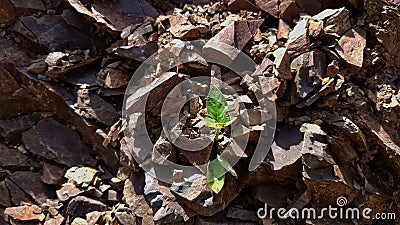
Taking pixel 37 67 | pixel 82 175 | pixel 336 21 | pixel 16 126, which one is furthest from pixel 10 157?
pixel 336 21

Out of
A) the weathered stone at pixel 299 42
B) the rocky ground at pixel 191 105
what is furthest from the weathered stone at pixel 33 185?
the weathered stone at pixel 299 42

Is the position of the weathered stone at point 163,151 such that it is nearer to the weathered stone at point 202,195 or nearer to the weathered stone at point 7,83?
the weathered stone at point 202,195

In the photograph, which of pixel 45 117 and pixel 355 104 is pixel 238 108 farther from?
pixel 45 117

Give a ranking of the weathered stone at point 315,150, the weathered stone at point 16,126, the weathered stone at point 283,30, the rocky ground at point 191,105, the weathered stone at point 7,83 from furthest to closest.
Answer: the weathered stone at point 7,83, the weathered stone at point 16,126, the weathered stone at point 283,30, the rocky ground at point 191,105, the weathered stone at point 315,150

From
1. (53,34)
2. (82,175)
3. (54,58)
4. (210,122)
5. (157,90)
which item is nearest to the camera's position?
(210,122)

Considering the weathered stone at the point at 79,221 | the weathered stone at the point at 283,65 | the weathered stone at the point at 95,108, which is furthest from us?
the weathered stone at the point at 95,108

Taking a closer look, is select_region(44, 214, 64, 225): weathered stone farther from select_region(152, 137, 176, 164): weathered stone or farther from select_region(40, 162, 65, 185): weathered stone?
select_region(152, 137, 176, 164): weathered stone

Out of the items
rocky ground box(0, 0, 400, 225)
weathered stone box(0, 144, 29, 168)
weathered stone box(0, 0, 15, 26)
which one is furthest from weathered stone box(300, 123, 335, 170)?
weathered stone box(0, 0, 15, 26)

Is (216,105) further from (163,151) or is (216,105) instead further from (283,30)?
(283,30)
